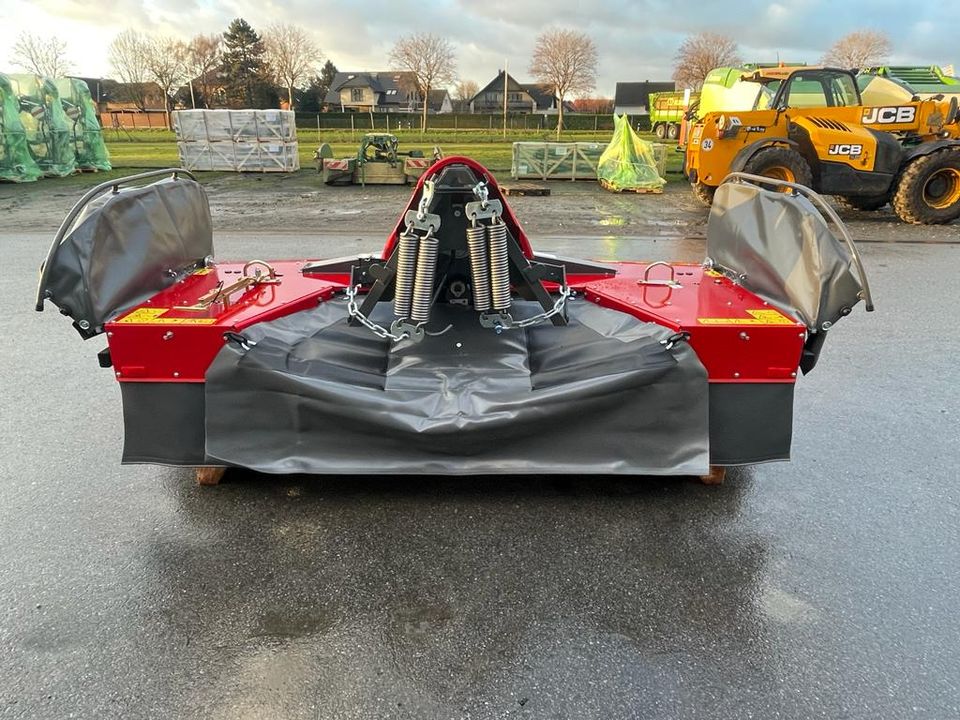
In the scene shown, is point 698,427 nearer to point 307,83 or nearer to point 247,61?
point 247,61

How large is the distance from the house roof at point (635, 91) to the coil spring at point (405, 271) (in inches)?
2563

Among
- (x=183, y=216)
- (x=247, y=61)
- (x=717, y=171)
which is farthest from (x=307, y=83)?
(x=183, y=216)

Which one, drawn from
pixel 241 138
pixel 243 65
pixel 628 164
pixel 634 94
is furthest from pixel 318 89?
pixel 628 164

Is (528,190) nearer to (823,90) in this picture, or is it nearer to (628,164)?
(628,164)

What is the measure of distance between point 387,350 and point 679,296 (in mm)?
1446

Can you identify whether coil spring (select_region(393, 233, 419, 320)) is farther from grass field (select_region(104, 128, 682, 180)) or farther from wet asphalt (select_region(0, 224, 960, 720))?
grass field (select_region(104, 128, 682, 180))

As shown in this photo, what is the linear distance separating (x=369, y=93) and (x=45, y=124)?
5695cm

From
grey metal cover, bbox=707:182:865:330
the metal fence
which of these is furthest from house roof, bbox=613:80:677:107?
grey metal cover, bbox=707:182:865:330

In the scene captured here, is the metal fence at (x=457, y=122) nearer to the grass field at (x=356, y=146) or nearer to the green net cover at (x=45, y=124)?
the grass field at (x=356, y=146)

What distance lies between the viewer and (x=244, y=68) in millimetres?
53781

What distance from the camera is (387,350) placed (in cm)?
317

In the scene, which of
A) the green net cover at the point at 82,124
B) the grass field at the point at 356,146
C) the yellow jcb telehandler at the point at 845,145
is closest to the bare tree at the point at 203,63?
the grass field at the point at 356,146

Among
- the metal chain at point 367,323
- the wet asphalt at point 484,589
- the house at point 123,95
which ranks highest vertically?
the house at point 123,95

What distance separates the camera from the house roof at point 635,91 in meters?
62.6
